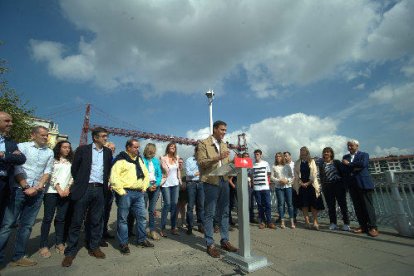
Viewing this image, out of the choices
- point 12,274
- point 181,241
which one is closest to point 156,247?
point 181,241

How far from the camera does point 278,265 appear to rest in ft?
10.4

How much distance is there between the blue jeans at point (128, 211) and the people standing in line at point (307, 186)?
3.80m

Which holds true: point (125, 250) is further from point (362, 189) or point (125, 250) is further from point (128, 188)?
point (362, 189)

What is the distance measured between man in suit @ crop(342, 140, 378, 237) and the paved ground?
32 centimetres

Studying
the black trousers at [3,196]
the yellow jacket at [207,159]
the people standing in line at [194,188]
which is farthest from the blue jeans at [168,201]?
the black trousers at [3,196]

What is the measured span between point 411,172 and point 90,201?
5.68 meters

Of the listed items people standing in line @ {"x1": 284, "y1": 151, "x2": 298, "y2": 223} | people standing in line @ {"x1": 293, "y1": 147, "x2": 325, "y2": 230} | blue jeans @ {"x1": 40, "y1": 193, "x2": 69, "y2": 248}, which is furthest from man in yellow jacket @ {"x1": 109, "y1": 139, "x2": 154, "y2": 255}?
people standing in line @ {"x1": 284, "y1": 151, "x2": 298, "y2": 223}

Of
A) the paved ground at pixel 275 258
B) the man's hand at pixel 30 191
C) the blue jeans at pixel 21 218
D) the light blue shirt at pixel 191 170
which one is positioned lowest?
the paved ground at pixel 275 258

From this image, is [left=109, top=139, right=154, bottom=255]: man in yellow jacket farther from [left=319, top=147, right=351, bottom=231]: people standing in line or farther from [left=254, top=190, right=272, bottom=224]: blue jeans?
[left=319, top=147, right=351, bottom=231]: people standing in line

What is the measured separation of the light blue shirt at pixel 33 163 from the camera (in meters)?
3.56

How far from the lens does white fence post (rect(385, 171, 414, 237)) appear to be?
4.48 meters

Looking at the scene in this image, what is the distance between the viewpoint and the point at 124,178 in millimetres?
4039

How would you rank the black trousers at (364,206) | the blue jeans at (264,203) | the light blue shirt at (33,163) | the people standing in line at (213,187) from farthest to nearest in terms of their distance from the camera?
the blue jeans at (264,203) → the black trousers at (364,206) → the people standing in line at (213,187) → the light blue shirt at (33,163)

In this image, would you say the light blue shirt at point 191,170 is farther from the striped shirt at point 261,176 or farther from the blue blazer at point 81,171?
the blue blazer at point 81,171
